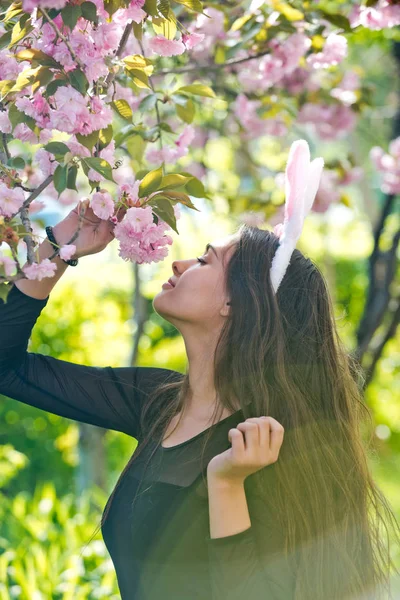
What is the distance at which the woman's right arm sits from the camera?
5.89 feet

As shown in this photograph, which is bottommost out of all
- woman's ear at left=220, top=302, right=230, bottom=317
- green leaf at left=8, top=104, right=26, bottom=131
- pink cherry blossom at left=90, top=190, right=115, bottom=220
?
woman's ear at left=220, top=302, right=230, bottom=317

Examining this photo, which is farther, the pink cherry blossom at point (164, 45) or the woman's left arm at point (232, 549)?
the pink cherry blossom at point (164, 45)

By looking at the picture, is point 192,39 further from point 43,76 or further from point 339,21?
point 339,21

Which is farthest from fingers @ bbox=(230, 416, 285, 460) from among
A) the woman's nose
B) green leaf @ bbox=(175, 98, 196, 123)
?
green leaf @ bbox=(175, 98, 196, 123)

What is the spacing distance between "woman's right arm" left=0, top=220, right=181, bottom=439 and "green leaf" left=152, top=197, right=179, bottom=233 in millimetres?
312

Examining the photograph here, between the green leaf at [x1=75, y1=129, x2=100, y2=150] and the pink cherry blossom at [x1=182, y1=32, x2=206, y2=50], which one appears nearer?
the green leaf at [x1=75, y1=129, x2=100, y2=150]

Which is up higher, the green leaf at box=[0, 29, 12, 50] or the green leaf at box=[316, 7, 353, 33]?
the green leaf at box=[0, 29, 12, 50]

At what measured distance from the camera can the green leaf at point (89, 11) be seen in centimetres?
136

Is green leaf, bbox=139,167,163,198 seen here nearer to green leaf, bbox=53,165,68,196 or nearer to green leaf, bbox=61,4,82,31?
green leaf, bbox=53,165,68,196

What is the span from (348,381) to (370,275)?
92.3 inches

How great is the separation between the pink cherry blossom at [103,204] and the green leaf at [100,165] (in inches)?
2.8

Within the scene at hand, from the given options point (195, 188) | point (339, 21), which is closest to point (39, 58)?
point (195, 188)

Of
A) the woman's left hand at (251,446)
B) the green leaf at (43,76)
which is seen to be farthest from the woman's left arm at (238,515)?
the green leaf at (43,76)

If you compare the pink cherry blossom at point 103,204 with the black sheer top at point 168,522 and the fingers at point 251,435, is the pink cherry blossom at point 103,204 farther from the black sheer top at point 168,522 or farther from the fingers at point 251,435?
the fingers at point 251,435
